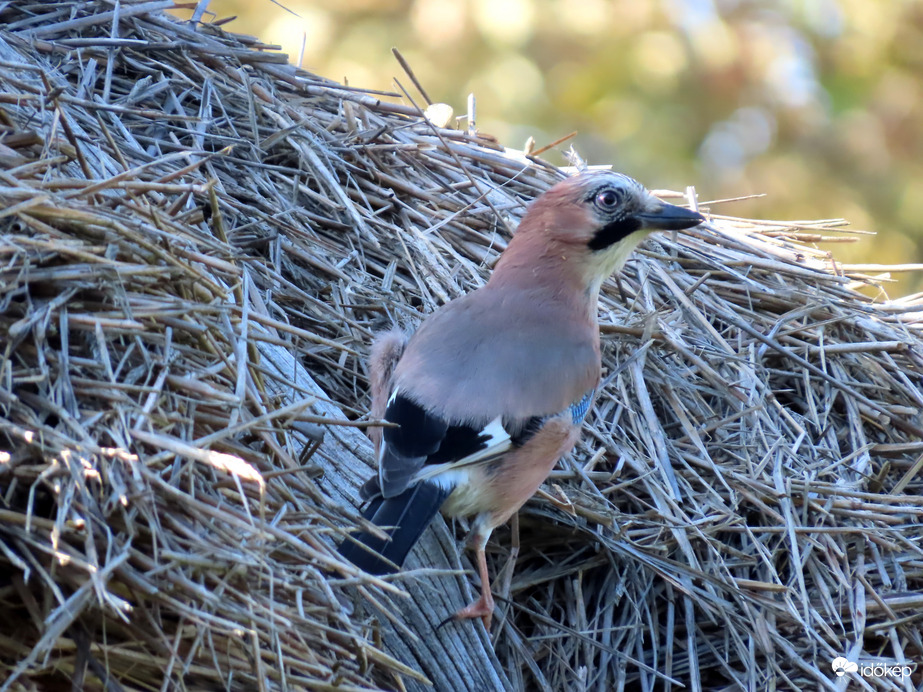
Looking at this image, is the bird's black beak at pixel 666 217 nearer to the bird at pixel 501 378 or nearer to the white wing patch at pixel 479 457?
the bird at pixel 501 378

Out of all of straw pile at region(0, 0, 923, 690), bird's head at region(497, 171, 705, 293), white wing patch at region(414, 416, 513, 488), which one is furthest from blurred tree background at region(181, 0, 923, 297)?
white wing patch at region(414, 416, 513, 488)

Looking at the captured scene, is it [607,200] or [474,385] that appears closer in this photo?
[474,385]

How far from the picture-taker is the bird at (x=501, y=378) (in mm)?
2561

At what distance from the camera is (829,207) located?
284 inches

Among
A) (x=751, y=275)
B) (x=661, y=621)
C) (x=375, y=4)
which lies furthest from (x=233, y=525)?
(x=375, y=4)

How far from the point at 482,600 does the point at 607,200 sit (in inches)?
56.2

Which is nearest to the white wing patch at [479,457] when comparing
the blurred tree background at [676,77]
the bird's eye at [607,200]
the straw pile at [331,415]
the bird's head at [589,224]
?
the straw pile at [331,415]

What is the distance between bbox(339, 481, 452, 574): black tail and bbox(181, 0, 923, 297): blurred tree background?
507 centimetres

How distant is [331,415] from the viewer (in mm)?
2633

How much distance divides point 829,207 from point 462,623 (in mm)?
5679

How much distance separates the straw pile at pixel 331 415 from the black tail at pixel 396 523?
0.20 ft

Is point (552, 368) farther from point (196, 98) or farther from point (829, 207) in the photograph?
point (829, 207)

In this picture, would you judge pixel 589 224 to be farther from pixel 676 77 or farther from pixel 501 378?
pixel 676 77

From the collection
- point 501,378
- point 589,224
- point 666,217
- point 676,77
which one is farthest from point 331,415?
point 676,77
